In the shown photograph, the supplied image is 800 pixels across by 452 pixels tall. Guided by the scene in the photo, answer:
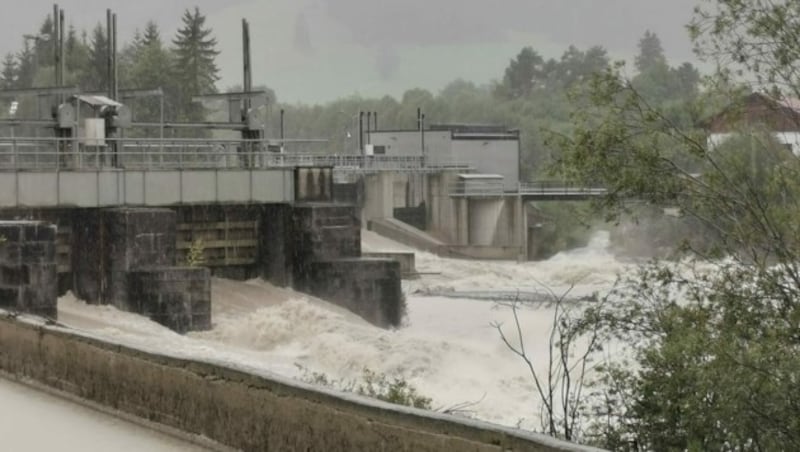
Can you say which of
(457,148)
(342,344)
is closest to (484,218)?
(457,148)

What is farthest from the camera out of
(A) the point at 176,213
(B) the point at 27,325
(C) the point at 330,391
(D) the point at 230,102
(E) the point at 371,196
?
(E) the point at 371,196

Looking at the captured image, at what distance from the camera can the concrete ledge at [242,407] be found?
8938 mm

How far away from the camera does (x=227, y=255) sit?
41688mm

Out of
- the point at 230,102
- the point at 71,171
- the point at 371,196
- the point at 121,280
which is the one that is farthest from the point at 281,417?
the point at 371,196

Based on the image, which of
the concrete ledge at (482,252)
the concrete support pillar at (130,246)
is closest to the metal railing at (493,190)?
the concrete ledge at (482,252)

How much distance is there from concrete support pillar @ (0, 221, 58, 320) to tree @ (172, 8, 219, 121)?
3699 inches

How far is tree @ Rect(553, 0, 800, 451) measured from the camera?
43.9 ft

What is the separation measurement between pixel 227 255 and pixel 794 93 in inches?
1073

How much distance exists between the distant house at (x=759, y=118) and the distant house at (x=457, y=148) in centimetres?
8191

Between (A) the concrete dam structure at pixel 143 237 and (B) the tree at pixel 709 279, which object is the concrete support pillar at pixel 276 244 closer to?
(A) the concrete dam structure at pixel 143 237

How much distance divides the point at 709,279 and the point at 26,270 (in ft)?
60.5

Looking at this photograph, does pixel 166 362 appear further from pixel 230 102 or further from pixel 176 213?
pixel 230 102

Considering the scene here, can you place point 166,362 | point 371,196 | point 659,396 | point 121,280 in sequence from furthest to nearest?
1. point 371,196
2. point 121,280
3. point 659,396
4. point 166,362

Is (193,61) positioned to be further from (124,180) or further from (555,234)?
(124,180)
